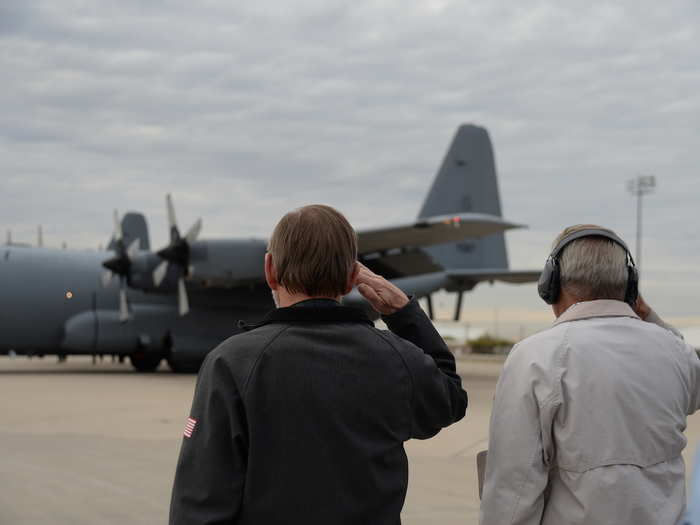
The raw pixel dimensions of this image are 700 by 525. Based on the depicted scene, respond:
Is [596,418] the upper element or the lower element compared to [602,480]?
upper

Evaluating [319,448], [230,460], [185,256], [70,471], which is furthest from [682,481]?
[185,256]

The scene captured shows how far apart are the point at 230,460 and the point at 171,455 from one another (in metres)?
6.55

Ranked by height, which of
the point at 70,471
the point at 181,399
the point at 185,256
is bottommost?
the point at 181,399

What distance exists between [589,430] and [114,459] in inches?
255

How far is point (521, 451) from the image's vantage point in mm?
2146

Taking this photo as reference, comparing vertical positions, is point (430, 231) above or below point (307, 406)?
below

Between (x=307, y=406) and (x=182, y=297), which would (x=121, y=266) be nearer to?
(x=182, y=297)

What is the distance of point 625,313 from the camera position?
91.9 inches

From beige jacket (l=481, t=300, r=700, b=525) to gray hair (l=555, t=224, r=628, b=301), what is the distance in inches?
5.6

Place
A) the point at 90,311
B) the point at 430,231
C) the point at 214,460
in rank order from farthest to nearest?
the point at 90,311
the point at 430,231
the point at 214,460

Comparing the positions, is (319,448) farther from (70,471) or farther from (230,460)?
(70,471)

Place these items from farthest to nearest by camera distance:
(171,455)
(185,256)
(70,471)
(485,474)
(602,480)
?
(185,256)
(171,455)
(70,471)
(485,474)
(602,480)

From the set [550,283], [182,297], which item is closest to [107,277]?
[182,297]

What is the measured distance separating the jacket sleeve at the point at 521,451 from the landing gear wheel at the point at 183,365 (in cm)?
1827
